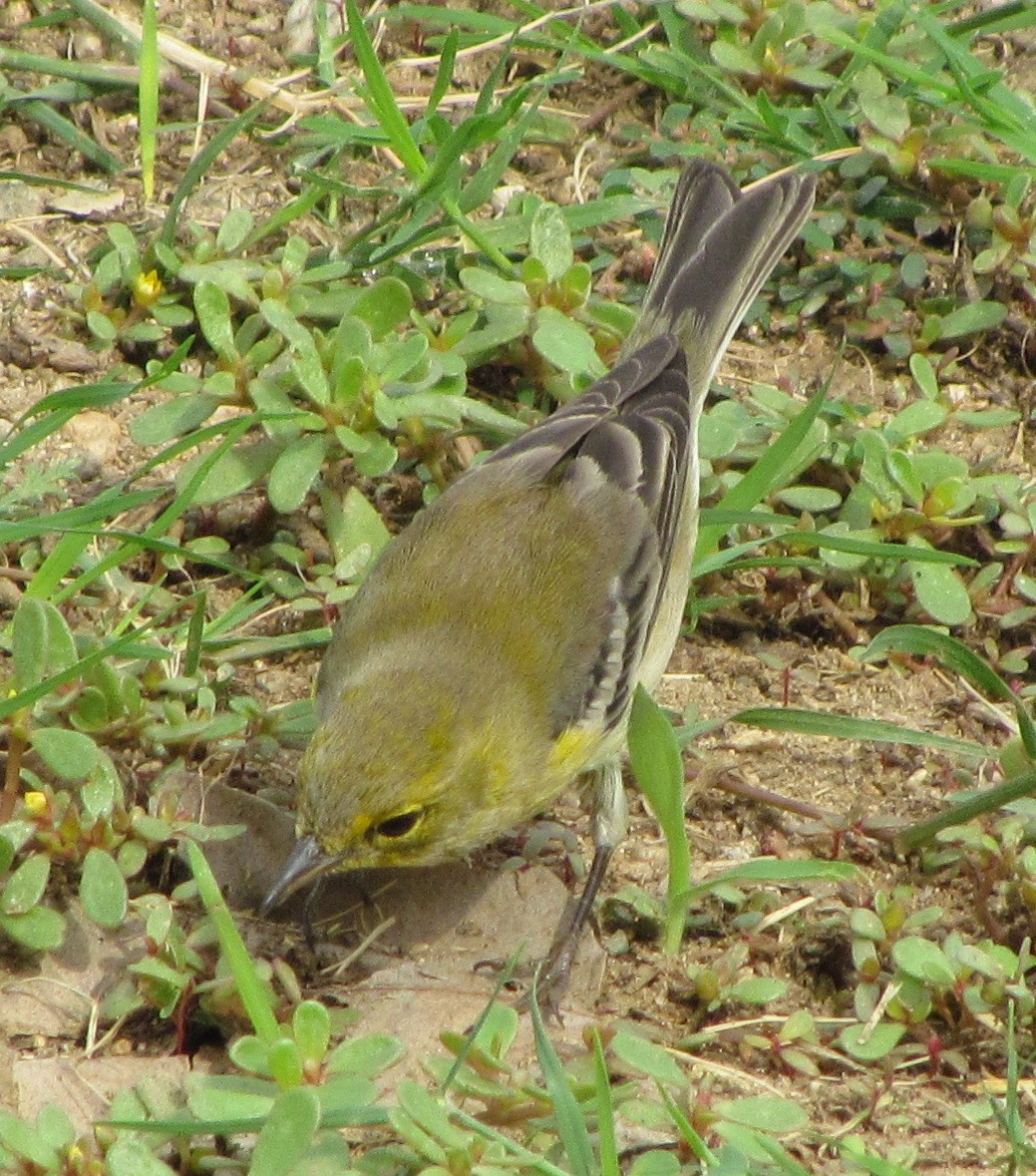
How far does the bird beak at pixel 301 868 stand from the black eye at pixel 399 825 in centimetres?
16

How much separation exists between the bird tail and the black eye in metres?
2.30

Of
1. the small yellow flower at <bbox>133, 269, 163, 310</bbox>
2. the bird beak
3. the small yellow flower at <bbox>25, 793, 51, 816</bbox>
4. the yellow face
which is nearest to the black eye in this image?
the yellow face

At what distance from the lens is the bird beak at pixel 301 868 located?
486 cm

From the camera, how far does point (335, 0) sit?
790cm

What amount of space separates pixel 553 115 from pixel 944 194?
174 centimetres

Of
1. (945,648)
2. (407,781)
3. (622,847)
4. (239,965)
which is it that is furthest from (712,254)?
(239,965)

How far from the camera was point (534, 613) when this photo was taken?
5664 millimetres

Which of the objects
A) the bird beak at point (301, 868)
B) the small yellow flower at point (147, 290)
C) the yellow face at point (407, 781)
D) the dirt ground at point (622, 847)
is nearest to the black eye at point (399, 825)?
the yellow face at point (407, 781)

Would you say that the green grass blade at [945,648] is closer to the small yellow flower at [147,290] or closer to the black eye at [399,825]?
the black eye at [399,825]

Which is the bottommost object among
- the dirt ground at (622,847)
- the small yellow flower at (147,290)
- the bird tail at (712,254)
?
the dirt ground at (622,847)

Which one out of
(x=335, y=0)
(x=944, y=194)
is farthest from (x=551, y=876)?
(x=335, y=0)

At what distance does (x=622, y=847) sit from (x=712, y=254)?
232cm

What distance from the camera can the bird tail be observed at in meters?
6.65

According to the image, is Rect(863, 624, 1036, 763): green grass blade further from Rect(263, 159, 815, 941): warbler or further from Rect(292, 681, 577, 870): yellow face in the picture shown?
Rect(292, 681, 577, 870): yellow face
